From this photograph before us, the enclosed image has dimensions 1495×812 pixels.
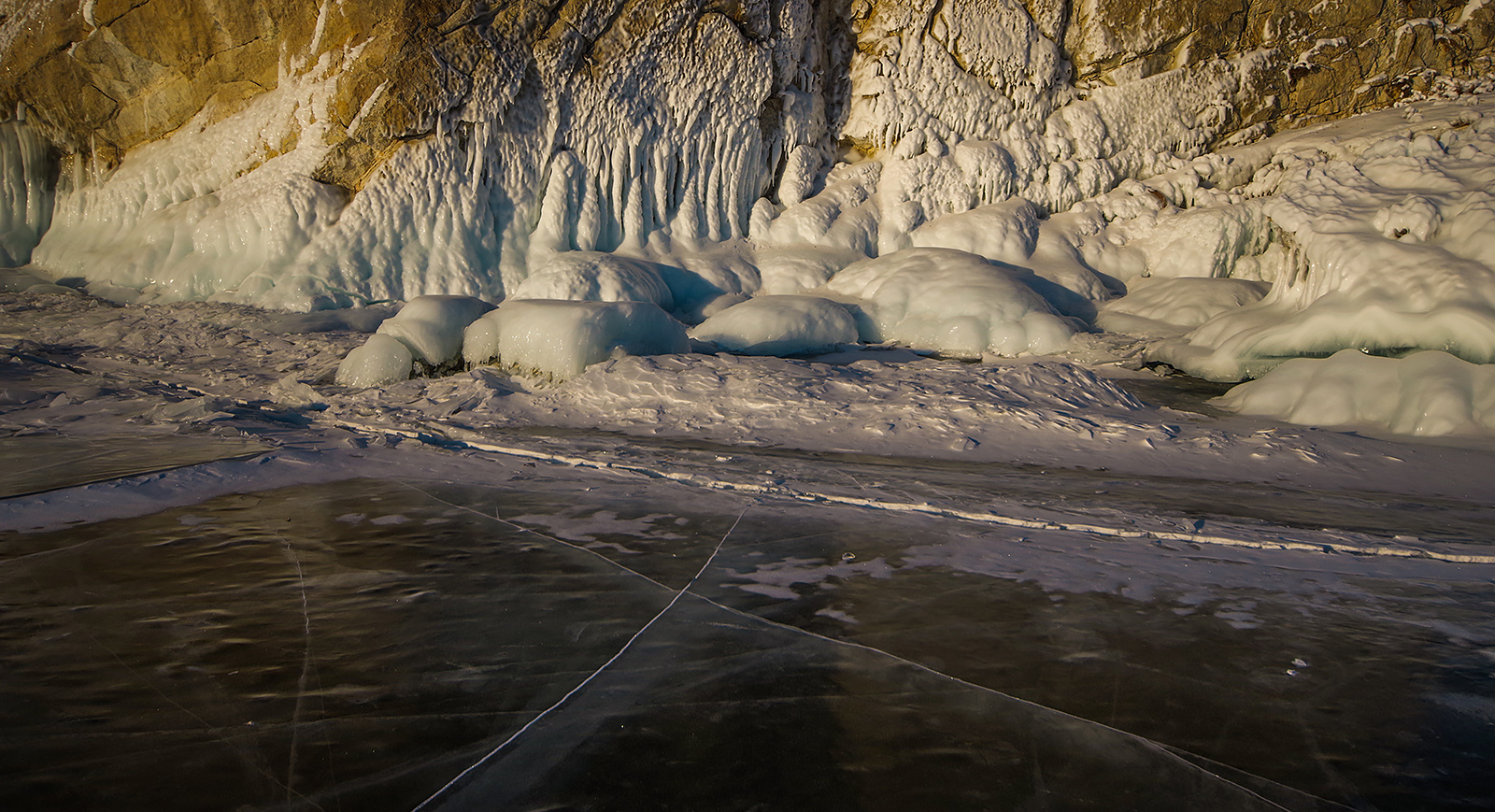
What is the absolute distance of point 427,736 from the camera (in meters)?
1.44

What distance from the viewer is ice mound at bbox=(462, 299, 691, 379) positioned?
19.5 feet

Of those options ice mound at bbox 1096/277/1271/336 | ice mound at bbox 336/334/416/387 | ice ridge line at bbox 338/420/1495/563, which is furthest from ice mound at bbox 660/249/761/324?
ice ridge line at bbox 338/420/1495/563

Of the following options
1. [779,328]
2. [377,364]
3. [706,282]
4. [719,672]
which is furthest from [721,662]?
[706,282]

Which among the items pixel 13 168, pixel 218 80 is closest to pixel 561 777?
pixel 218 80

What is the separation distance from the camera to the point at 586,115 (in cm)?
956

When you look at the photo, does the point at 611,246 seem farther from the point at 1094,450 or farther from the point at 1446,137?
the point at 1446,137

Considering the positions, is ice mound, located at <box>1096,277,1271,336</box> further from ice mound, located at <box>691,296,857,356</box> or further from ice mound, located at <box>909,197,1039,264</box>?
ice mound, located at <box>691,296,857,356</box>

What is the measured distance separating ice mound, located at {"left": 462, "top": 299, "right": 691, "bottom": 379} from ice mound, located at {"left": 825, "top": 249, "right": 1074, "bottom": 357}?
3014 mm

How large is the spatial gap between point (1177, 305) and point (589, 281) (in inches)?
255

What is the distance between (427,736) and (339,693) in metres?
0.27

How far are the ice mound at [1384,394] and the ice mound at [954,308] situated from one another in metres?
2.45

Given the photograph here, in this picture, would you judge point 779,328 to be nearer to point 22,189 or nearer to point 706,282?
point 706,282

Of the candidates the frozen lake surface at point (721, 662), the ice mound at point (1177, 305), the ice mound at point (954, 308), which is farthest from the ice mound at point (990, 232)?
the frozen lake surface at point (721, 662)

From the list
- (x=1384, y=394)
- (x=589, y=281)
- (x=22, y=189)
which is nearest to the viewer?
(x=1384, y=394)
